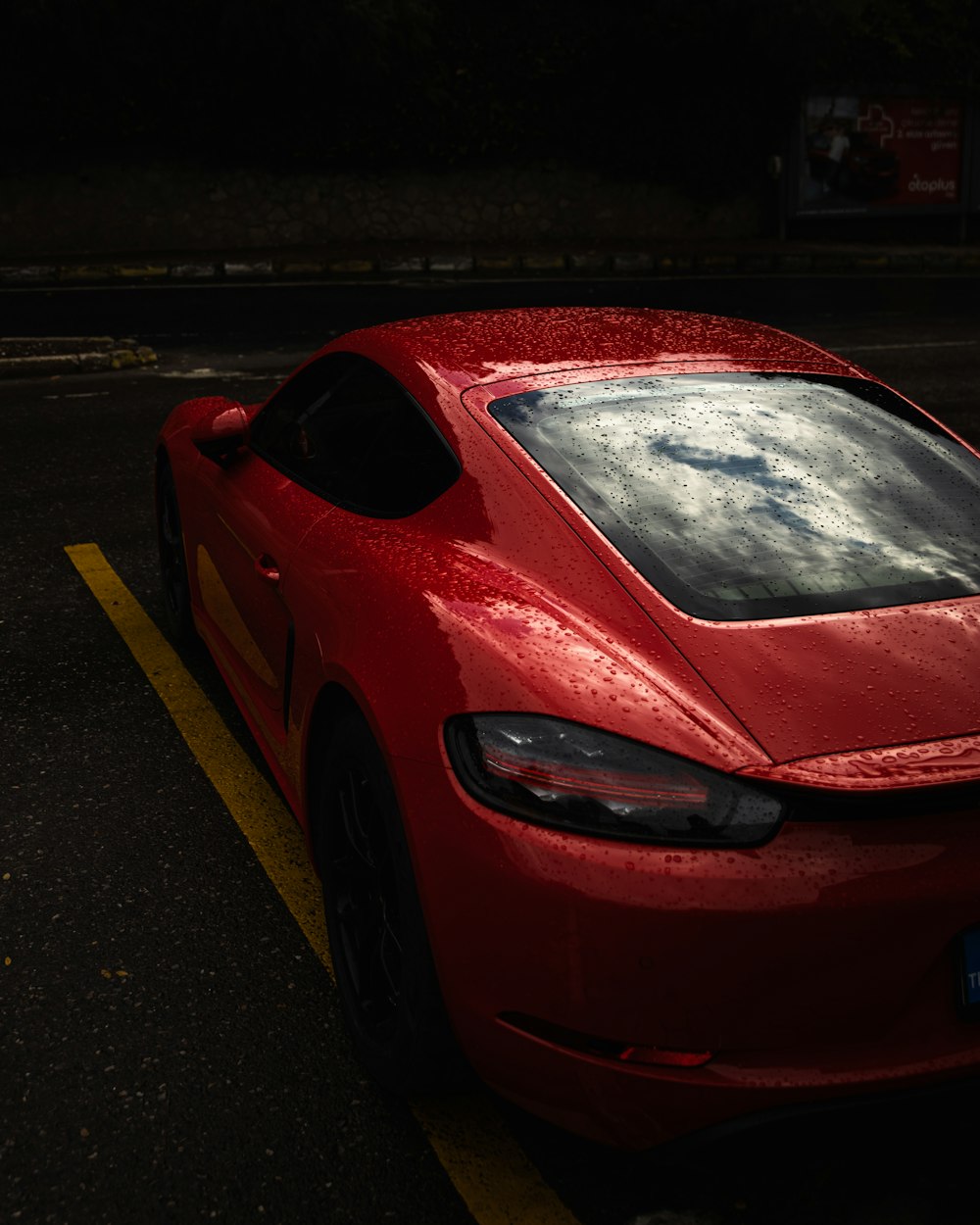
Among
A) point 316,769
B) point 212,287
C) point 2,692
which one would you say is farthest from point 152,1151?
point 212,287

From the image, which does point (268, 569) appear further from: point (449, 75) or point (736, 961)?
point (449, 75)

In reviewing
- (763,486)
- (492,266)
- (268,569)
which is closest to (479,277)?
(492,266)

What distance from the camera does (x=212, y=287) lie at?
1803 centimetres

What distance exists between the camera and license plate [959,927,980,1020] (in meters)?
2.02

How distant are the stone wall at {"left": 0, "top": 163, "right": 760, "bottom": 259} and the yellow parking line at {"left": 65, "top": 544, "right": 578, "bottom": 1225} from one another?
16983 mm

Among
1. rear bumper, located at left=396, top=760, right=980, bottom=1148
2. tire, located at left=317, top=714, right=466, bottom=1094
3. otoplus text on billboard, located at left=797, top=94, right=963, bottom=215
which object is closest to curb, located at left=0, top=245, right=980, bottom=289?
otoplus text on billboard, located at left=797, top=94, right=963, bottom=215

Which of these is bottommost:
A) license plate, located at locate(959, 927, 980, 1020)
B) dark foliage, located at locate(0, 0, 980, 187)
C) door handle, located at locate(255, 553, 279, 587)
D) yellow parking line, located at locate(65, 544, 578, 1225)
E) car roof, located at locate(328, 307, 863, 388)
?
yellow parking line, located at locate(65, 544, 578, 1225)

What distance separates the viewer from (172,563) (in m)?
4.90

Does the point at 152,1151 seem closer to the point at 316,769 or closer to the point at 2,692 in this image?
the point at 316,769

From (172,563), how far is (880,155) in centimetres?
2239

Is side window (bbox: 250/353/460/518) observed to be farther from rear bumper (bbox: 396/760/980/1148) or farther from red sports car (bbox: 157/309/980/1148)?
rear bumper (bbox: 396/760/980/1148)

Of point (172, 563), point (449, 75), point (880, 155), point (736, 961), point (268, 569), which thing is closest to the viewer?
point (736, 961)

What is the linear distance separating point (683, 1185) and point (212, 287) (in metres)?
17.0

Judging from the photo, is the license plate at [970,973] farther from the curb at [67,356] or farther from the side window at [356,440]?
the curb at [67,356]
